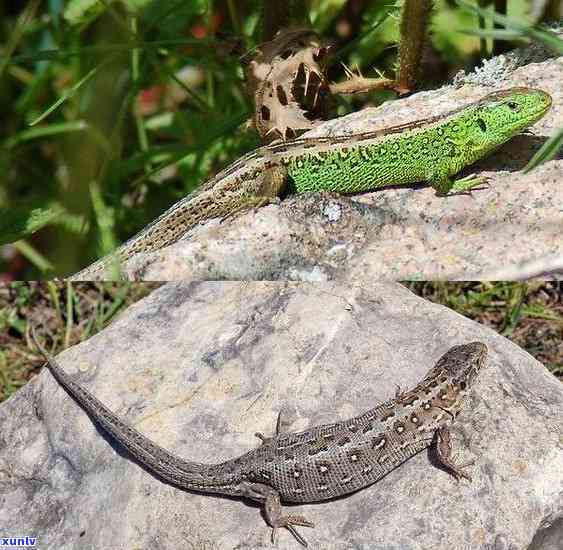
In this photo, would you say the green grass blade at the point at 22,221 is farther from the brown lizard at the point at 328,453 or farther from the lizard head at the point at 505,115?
the lizard head at the point at 505,115

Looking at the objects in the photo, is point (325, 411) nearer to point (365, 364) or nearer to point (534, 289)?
point (365, 364)

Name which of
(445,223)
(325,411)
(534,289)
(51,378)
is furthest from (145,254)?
(534,289)

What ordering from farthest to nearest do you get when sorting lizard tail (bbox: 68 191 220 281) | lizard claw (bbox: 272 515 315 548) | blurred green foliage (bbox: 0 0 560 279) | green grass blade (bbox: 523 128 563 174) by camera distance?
blurred green foliage (bbox: 0 0 560 279), lizard tail (bbox: 68 191 220 281), lizard claw (bbox: 272 515 315 548), green grass blade (bbox: 523 128 563 174)

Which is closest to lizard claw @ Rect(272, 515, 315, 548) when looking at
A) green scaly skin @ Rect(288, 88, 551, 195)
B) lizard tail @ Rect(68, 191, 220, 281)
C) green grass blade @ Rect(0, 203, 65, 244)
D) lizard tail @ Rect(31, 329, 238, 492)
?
lizard tail @ Rect(31, 329, 238, 492)

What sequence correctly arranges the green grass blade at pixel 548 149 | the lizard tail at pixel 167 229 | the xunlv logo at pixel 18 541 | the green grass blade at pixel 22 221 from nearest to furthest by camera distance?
the green grass blade at pixel 548 149
the xunlv logo at pixel 18 541
the green grass blade at pixel 22 221
the lizard tail at pixel 167 229

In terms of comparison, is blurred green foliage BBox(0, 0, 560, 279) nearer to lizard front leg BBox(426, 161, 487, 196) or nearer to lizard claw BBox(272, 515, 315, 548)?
lizard front leg BBox(426, 161, 487, 196)

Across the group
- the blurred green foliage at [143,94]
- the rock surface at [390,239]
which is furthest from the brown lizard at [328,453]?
the blurred green foliage at [143,94]

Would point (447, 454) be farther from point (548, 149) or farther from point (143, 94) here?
point (143, 94)
